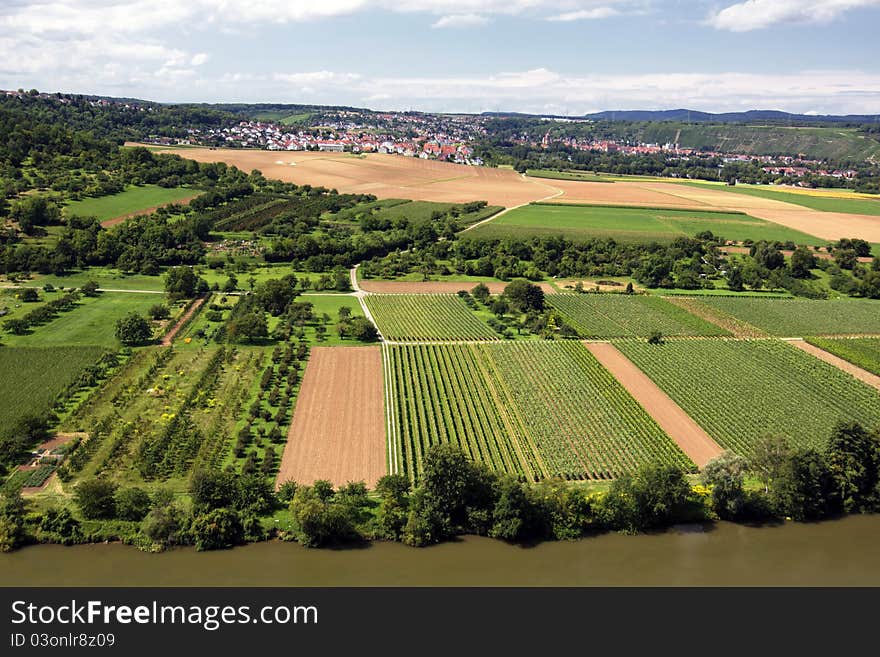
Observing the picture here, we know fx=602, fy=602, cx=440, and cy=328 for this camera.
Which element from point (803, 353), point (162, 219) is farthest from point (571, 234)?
point (162, 219)

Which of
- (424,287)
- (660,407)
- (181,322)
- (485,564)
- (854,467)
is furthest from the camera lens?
(424,287)

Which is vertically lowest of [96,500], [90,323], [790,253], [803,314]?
[96,500]

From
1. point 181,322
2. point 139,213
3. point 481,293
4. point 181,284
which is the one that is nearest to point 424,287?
point 481,293

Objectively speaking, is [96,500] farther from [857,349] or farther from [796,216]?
[796,216]

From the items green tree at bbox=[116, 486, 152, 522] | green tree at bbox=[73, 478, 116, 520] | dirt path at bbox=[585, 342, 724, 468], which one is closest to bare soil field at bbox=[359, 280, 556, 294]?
dirt path at bbox=[585, 342, 724, 468]

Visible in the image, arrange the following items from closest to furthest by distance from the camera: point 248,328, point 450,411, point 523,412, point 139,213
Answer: point 450,411 < point 523,412 < point 248,328 < point 139,213

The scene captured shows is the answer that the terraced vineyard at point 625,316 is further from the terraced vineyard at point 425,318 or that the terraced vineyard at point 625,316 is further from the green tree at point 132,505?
the green tree at point 132,505
